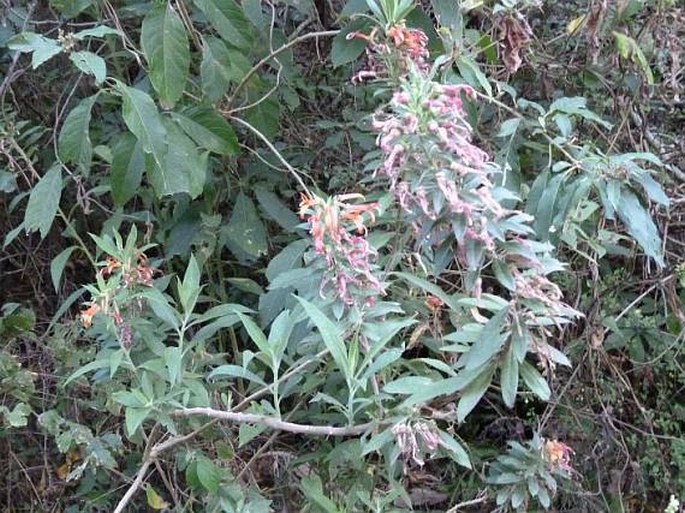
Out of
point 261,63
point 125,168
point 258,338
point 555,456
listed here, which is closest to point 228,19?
point 261,63

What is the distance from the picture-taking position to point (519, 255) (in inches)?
50.2

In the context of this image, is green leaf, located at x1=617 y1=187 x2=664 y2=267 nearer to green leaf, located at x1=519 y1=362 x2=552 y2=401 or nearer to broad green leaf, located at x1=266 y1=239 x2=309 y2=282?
green leaf, located at x1=519 y1=362 x2=552 y2=401

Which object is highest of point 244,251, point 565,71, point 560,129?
point 560,129

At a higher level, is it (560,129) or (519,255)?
(519,255)

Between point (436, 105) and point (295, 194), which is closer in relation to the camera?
point (436, 105)

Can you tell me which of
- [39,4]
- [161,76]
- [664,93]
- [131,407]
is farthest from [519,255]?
[39,4]

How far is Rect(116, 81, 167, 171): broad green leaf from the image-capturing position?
1.79m

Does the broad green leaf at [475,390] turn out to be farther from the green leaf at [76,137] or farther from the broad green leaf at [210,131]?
the green leaf at [76,137]

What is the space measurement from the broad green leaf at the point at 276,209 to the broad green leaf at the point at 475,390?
95 cm

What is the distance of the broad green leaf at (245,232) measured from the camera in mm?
2145

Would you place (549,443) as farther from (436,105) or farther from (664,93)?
(664,93)

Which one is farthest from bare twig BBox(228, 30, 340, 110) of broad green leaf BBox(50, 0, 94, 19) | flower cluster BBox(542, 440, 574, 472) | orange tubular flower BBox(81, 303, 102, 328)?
flower cluster BBox(542, 440, 574, 472)

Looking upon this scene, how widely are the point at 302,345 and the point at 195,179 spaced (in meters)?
0.49

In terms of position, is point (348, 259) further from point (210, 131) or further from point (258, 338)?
point (210, 131)
